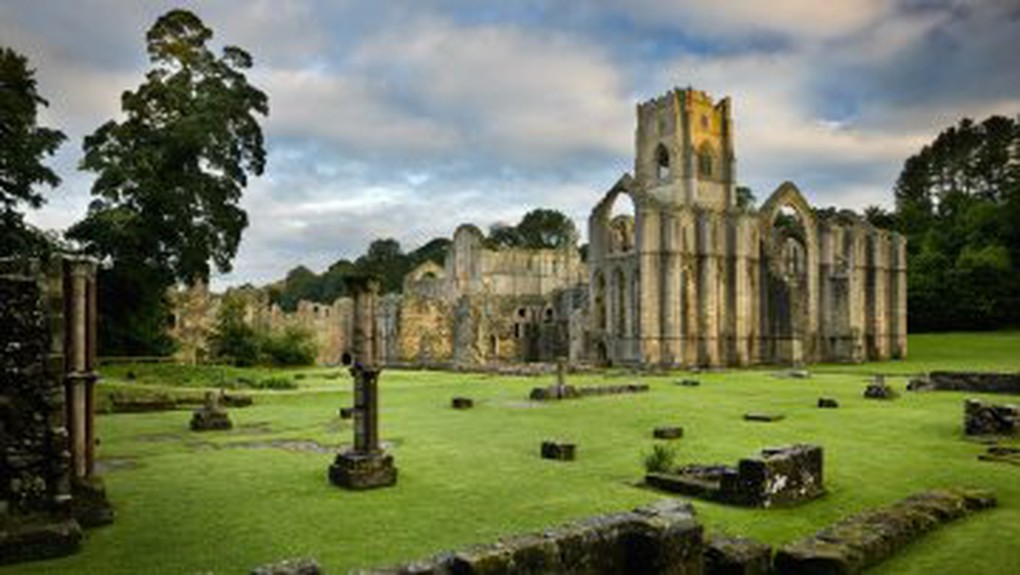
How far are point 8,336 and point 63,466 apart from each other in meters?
1.55

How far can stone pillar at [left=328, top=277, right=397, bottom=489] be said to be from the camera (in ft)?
33.7

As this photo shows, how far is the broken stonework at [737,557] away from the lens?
20.9ft

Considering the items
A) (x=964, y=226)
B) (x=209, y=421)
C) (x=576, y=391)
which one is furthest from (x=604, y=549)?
(x=964, y=226)

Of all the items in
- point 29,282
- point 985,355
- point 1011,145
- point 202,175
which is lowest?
point 985,355

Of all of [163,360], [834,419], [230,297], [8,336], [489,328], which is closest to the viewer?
[8,336]

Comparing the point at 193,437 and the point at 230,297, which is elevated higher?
the point at 230,297

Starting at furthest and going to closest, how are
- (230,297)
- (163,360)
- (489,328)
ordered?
(489,328) → (230,297) → (163,360)

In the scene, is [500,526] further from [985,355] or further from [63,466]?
[985,355]

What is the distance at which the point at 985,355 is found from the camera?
4425 centimetres

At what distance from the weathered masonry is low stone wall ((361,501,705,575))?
36.1 meters

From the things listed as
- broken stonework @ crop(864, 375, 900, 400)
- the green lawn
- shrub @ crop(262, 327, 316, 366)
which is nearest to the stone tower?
shrub @ crop(262, 327, 316, 366)

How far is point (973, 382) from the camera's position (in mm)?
23797

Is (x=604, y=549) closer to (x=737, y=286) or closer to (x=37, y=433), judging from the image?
(x=37, y=433)

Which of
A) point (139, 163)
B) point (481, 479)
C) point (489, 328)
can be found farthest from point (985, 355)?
point (139, 163)
